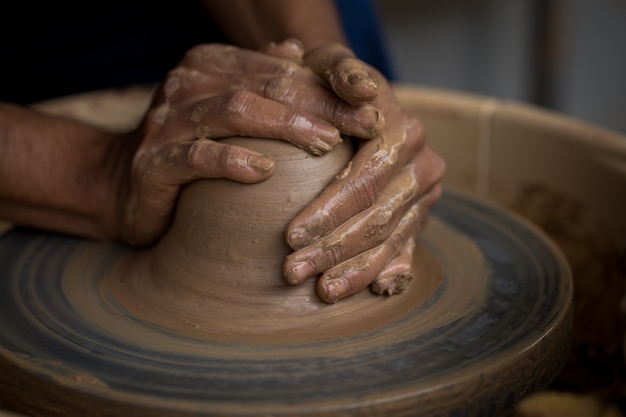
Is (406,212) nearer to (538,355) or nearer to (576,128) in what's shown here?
(538,355)

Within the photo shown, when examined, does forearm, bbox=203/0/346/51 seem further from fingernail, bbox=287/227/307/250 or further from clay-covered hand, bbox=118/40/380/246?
fingernail, bbox=287/227/307/250

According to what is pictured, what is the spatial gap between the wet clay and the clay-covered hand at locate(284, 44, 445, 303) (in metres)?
0.03

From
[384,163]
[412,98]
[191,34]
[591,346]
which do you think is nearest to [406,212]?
[384,163]

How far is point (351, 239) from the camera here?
1088 millimetres

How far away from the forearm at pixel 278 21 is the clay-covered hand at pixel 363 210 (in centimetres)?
46

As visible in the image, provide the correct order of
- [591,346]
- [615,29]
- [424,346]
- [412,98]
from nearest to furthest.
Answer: [424,346]
[591,346]
[412,98]
[615,29]

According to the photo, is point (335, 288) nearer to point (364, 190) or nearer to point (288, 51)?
point (364, 190)

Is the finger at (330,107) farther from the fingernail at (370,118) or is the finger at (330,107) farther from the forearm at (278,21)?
the forearm at (278,21)

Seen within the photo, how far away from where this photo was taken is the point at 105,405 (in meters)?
0.94

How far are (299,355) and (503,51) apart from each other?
348 centimetres

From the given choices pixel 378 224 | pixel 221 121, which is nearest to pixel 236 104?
pixel 221 121

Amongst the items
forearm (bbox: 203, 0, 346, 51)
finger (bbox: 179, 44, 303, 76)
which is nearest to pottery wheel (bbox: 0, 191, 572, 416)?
finger (bbox: 179, 44, 303, 76)

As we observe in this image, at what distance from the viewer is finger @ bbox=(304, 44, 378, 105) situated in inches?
41.8

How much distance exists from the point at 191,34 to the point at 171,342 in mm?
1103
